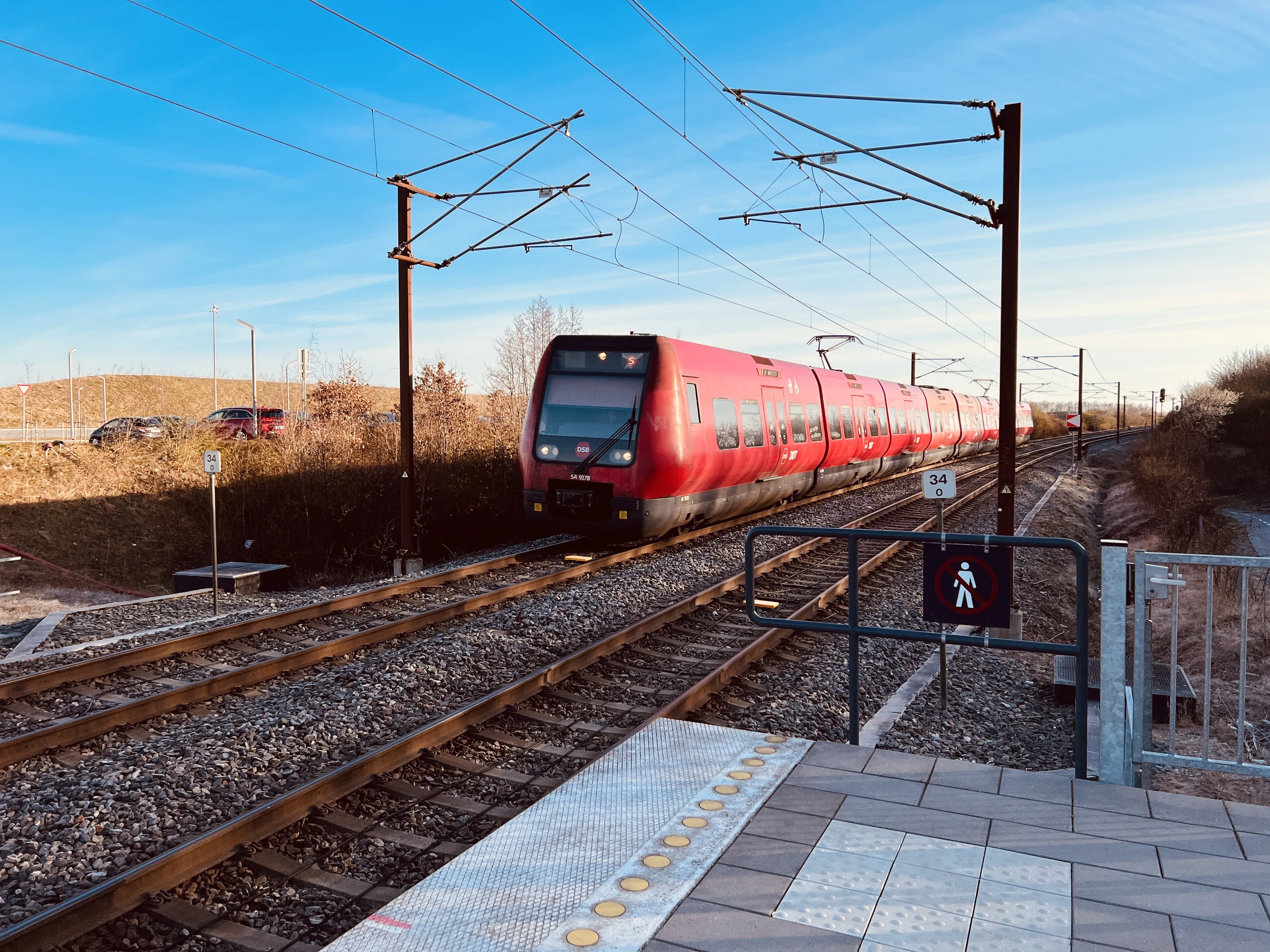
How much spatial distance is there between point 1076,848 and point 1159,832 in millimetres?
431

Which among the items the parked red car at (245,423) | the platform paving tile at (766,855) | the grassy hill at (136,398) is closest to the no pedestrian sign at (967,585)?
the platform paving tile at (766,855)

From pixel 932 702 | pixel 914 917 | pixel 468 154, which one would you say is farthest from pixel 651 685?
pixel 468 154

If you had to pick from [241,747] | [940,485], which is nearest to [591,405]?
[940,485]

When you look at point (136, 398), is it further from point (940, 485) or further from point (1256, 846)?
point (1256, 846)

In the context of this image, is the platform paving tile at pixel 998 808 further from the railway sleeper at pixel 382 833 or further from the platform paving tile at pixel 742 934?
the railway sleeper at pixel 382 833

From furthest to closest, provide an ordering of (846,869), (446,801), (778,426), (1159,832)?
(778,426) → (446,801) → (1159,832) → (846,869)

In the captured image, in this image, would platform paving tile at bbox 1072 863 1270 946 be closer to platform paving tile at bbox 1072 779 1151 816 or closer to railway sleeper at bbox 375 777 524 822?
platform paving tile at bbox 1072 779 1151 816

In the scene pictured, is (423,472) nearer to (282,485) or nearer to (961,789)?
(282,485)

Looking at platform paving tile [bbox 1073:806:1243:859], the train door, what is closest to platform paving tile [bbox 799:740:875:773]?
platform paving tile [bbox 1073:806:1243:859]

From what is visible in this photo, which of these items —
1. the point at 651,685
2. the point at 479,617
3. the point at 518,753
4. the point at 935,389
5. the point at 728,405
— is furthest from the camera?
the point at 935,389

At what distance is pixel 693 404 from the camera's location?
1320 cm

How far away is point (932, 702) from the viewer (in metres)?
7.02

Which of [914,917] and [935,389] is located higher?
[935,389]

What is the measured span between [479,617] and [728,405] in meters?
6.71
